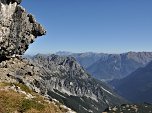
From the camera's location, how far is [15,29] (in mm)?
81500

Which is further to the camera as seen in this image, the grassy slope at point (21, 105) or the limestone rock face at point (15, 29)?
the limestone rock face at point (15, 29)

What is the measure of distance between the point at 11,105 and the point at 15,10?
36039 millimetres

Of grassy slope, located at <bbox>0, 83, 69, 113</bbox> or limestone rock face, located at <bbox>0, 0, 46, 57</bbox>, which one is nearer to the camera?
grassy slope, located at <bbox>0, 83, 69, 113</bbox>

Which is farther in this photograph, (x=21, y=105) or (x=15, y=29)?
(x=15, y=29)

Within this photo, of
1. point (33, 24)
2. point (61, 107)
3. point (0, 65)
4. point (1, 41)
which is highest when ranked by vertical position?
point (33, 24)

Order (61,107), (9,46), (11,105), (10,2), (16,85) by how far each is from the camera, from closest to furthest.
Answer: (11,105)
(61,107)
(16,85)
(10,2)
(9,46)

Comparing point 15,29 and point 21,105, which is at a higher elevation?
point 15,29

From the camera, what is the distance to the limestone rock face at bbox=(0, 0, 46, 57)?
249 feet

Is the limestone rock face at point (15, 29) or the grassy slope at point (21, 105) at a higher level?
the limestone rock face at point (15, 29)

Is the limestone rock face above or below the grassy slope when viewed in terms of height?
above

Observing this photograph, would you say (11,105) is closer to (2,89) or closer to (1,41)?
(2,89)

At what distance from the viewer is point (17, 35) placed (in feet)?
275

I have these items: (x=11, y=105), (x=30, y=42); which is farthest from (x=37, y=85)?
(x=11, y=105)

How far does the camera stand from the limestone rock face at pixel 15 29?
75956mm
